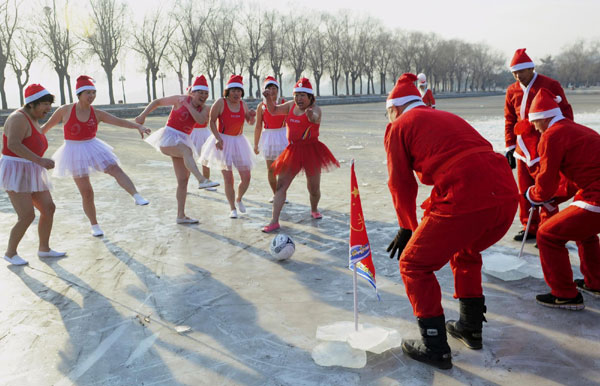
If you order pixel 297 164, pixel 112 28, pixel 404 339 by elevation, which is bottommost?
pixel 404 339

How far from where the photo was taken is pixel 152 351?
11.9 feet

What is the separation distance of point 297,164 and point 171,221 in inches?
85.6

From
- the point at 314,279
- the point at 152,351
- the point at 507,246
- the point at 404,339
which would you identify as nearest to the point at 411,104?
the point at 404,339

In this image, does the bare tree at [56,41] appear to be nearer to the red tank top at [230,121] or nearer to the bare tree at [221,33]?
the bare tree at [221,33]

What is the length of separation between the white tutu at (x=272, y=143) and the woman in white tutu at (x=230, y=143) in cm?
58

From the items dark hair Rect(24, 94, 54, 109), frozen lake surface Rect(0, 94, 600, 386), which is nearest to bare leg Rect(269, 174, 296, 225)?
frozen lake surface Rect(0, 94, 600, 386)

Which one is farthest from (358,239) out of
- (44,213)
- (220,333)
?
(44,213)

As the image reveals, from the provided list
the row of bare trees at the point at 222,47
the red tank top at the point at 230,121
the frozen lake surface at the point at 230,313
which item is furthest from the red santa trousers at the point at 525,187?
the row of bare trees at the point at 222,47

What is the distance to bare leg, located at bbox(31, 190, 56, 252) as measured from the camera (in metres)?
5.73

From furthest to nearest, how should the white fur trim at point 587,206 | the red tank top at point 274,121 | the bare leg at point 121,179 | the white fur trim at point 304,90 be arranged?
the red tank top at point 274,121 → the white fur trim at point 304,90 → the bare leg at point 121,179 → the white fur trim at point 587,206

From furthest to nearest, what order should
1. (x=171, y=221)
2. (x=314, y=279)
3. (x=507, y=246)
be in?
(x=171, y=221) < (x=507, y=246) < (x=314, y=279)

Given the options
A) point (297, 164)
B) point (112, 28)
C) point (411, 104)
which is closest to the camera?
point (411, 104)

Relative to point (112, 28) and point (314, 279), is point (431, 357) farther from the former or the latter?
point (112, 28)

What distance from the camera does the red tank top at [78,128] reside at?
6434 mm
